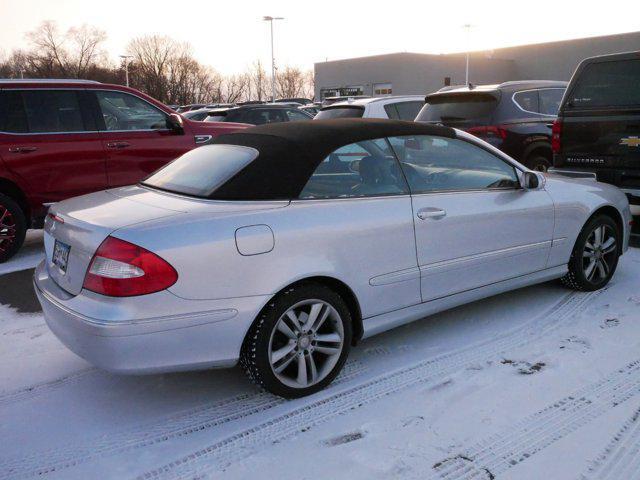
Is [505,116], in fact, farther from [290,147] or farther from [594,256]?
[290,147]

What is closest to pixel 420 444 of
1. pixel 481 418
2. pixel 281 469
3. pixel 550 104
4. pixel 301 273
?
pixel 481 418

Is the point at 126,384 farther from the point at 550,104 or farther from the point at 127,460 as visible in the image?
the point at 550,104

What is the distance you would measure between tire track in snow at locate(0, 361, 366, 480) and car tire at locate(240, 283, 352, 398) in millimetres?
160

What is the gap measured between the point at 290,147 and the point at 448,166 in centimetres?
125

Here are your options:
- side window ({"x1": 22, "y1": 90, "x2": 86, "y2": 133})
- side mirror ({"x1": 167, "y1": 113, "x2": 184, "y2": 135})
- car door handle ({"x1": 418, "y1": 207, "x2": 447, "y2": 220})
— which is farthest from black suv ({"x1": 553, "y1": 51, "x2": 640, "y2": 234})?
side window ({"x1": 22, "y1": 90, "x2": 86, "y2": 133})

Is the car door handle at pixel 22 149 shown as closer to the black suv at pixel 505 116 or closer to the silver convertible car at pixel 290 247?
the silver convertible car at pixel 290 247

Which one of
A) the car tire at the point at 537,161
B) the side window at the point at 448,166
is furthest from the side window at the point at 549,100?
the side window at the point at 448,166

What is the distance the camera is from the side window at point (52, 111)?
21.3ft

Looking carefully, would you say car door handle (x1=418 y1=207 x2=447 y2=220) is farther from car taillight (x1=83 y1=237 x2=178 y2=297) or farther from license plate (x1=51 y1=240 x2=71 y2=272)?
license plate (x1=51 y1=240 x2=71 y2=272)

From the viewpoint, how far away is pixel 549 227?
451 cm

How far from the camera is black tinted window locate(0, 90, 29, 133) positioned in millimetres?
6332

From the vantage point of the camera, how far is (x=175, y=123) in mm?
7500

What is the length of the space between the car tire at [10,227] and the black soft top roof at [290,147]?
3313mm

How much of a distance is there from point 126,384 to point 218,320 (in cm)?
100
